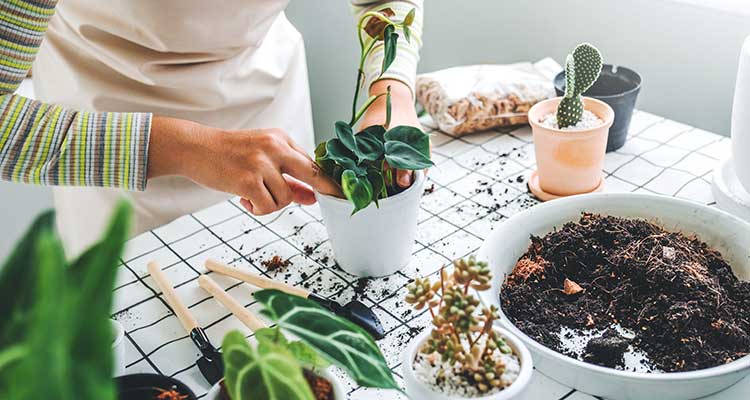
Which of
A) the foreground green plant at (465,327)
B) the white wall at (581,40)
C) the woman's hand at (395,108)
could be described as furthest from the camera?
the white wall at (581,40)

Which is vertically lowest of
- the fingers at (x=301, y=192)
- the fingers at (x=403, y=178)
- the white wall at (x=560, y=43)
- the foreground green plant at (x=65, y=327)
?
the white wall at (x=560, y=43)

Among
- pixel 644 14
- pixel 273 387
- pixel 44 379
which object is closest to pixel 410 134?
pixel 273 387

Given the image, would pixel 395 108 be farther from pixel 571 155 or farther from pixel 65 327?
pixel 65 327

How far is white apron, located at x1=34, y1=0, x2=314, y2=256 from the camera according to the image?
1051mm

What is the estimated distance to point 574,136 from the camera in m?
1.04

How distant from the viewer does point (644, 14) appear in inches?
65.4

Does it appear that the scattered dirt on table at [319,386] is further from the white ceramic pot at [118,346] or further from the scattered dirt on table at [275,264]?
the scattered dirt on table at [275,264]

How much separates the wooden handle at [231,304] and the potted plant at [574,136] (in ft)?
1.64

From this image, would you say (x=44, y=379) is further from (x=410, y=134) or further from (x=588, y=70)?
(x=588, y=70)

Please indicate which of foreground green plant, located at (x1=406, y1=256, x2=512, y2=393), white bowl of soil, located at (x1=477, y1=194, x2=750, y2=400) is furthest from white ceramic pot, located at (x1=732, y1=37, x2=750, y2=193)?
foreground green plant, located at (x1=406, y1=256, x2=512, y2=393)

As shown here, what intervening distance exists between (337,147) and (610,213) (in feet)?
1.23

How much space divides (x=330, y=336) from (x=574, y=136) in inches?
25.2

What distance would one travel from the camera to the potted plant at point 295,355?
1.54ft

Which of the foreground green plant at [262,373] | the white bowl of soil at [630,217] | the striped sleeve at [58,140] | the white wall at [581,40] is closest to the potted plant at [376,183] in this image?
the white bowl of soil at [630,217]
